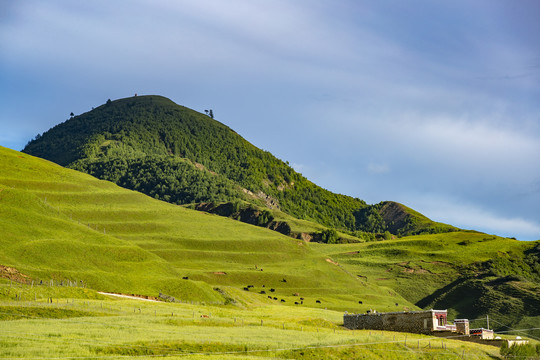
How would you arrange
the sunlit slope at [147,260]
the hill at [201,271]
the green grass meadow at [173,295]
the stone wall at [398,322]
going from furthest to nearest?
the hill at [201,271] → the sunlit slope at [147,260] → the stone wall at [398,322] → the green grass meadow at [173,295]

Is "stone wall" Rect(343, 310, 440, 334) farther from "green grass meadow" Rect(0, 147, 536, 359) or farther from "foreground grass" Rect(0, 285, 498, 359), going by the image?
"green grass meadow" Rect(0, 147, 536, 359)

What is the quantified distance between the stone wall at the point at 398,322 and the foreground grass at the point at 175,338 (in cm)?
321

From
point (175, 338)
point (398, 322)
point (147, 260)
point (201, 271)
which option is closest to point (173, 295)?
point (147, 260)

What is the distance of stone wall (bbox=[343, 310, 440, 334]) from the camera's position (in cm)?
7600

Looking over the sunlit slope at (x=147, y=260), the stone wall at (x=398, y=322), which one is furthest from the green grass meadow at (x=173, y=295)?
the stone wall at (x=398, y=322)

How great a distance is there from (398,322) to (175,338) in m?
33.8

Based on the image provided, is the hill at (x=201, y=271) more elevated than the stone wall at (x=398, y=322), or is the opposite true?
the hill at (x=201, y=271)

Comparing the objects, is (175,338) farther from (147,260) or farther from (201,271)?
(201,271)

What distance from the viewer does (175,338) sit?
55438 mm

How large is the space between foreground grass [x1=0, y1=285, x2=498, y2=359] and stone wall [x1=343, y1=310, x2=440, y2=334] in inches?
126

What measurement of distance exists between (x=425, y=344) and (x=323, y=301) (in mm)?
83842

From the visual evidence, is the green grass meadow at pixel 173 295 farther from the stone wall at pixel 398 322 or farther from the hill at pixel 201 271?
the stone wall at pixel 398 322

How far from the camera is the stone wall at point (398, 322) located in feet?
249

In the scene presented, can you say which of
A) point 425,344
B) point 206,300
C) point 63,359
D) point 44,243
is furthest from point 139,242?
point 63,359
